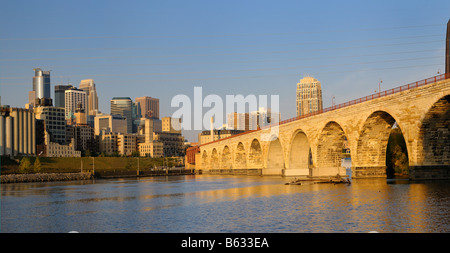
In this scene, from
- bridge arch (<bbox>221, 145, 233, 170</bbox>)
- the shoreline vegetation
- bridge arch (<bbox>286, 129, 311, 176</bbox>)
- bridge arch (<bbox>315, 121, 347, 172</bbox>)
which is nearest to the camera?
bridge arch (<bbox>315, 121, 347, 172</bbox>)

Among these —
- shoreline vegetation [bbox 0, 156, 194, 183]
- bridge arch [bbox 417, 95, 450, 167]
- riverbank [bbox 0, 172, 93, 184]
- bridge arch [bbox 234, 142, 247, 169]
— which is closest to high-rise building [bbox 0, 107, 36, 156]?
shoreline vegetation [bbox 0, 156, 194, 183]

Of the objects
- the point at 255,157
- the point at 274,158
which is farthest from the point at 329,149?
the point at 255,157

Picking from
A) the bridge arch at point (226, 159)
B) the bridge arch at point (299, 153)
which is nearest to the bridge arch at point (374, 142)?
the bridge arch at point (299, 153)

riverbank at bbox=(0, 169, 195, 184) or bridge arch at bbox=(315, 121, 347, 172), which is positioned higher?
bridge arch at bbox=(315, 121, 347, 172)

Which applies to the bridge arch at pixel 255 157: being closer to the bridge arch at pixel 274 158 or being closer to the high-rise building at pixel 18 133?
the bridge arch at pixel 274 158

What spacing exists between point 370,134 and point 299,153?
999 inches

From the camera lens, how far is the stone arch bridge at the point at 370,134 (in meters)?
45.2

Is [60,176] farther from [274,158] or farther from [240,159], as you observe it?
[274,158]

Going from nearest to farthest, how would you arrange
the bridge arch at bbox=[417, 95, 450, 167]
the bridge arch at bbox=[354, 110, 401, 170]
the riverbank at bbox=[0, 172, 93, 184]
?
the bridge arch at bbox=[417, 95, 450, 167], the bridge arch at bbox=[354, 110, 401, 170], the riverbank at bbox=[0, 172, 93, 184]

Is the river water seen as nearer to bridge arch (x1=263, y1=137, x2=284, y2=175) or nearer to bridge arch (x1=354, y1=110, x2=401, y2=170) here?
bridge arch (x1=354, y1=110, x2=401, y2=170)

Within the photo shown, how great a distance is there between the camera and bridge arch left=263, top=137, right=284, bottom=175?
93688 mm

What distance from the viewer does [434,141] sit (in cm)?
4566

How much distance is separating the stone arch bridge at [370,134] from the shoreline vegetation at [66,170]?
53897mm
